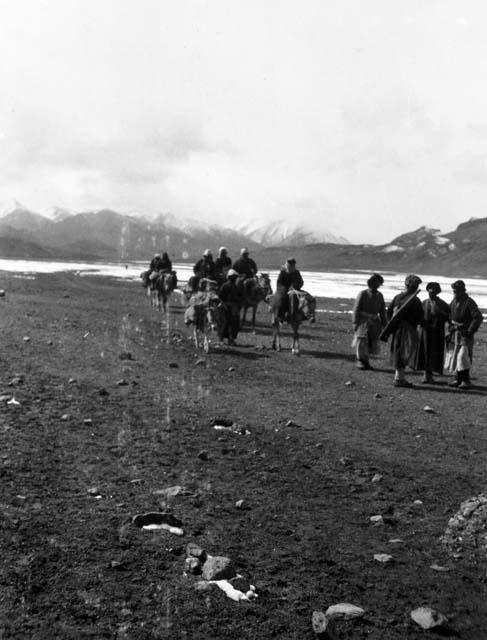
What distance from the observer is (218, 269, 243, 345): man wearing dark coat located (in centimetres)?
1634

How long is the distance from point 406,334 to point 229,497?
7.03 meters

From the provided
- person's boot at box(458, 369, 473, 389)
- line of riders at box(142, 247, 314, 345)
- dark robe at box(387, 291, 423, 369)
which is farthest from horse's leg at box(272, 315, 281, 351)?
person's boot at box(458, 369, 473, 389)

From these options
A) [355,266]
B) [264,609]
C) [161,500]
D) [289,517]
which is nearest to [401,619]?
[264,609]

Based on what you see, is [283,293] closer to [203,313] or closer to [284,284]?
[284,284]

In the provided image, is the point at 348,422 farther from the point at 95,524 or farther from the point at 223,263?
the point at 223,263

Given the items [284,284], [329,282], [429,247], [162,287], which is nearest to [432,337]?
[284,284]

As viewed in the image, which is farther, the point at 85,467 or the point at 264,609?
the point at 85,467

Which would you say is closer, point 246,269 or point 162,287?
point 246,269

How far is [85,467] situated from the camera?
6.64 metres

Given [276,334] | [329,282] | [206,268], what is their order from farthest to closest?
[329,282], [206,268], [276,334]

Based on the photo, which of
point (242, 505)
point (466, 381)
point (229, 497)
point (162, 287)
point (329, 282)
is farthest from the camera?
point (329, 282)

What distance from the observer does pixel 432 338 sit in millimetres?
12695

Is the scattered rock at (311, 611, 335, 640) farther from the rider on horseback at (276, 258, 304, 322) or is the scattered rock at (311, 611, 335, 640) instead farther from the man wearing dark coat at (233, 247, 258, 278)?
the man wearing dark coat at (233, 247, 258, 278)

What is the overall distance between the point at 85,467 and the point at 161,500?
3.58 feet
